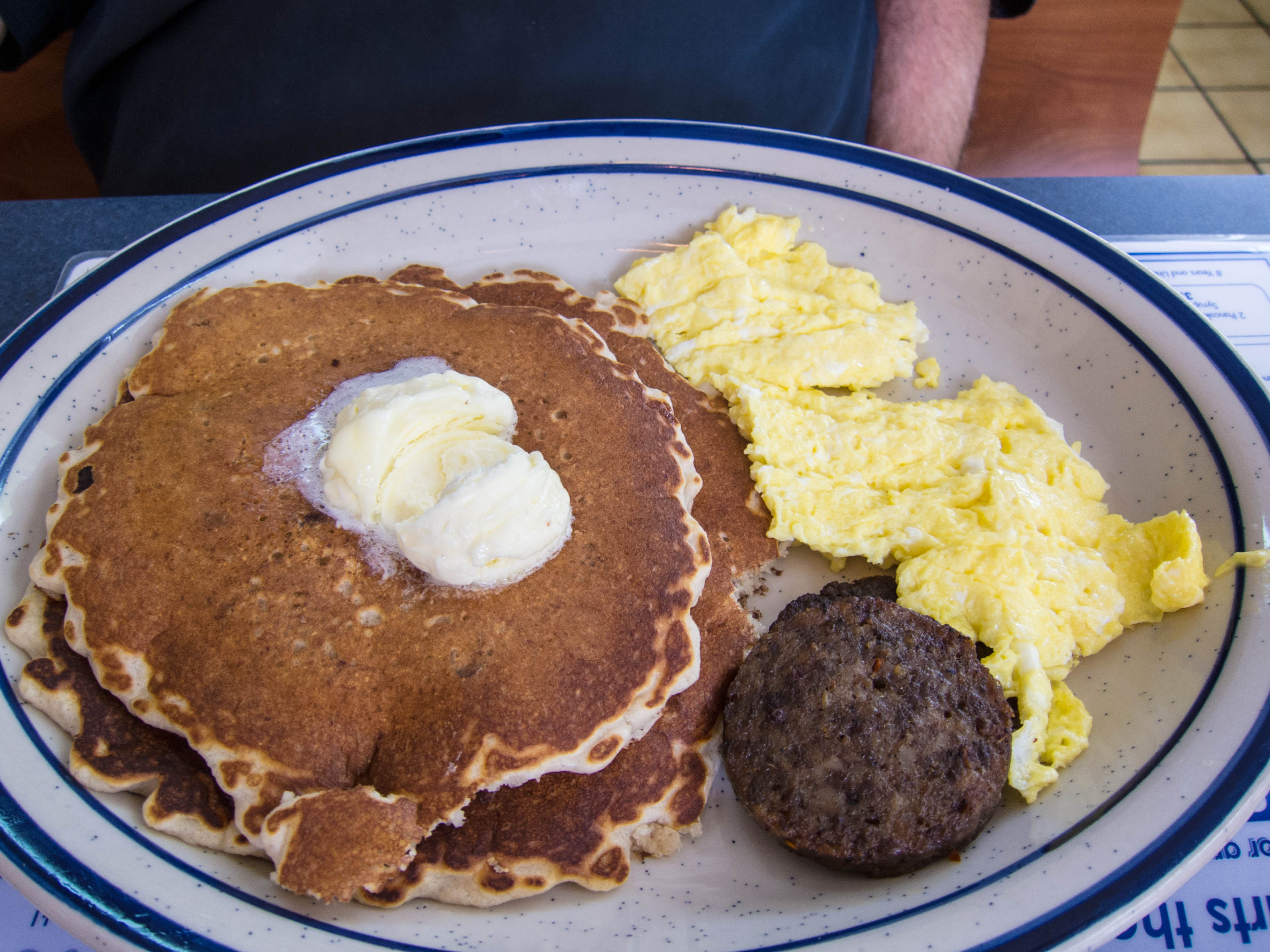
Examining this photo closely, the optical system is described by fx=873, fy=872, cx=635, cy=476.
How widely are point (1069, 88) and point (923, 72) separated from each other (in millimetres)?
897

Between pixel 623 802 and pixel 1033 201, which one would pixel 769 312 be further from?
pixel 623 802

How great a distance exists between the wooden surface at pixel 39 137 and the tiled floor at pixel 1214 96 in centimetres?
526

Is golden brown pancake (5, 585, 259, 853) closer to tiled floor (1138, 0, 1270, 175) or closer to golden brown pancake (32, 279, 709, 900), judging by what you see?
golden brown pancake (32, 279, 709, 900)

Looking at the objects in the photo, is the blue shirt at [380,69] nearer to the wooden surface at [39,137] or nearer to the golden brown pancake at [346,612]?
the wooden surface at [39,137]

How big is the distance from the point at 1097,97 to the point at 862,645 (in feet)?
10.2

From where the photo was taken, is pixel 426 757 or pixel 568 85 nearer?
pixel 426 757

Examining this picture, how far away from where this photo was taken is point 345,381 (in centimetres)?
195

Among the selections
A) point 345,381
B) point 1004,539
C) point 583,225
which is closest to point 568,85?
point 583,225

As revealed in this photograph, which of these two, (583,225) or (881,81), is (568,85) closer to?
(583,225)

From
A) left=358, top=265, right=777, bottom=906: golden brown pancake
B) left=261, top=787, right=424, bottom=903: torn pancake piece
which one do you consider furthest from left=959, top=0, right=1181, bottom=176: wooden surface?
left=261, top=787, right=424, bottom=903: torn pancake piece

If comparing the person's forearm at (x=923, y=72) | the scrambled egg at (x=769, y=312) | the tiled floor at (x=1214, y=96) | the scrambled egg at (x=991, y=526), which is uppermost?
the person's forearm at (x=923, y=72)

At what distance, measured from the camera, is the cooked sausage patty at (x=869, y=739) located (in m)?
1.49

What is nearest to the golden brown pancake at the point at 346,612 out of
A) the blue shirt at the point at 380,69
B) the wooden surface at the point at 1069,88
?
the blue shirt at the point at 380,69

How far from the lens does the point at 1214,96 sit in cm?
545
